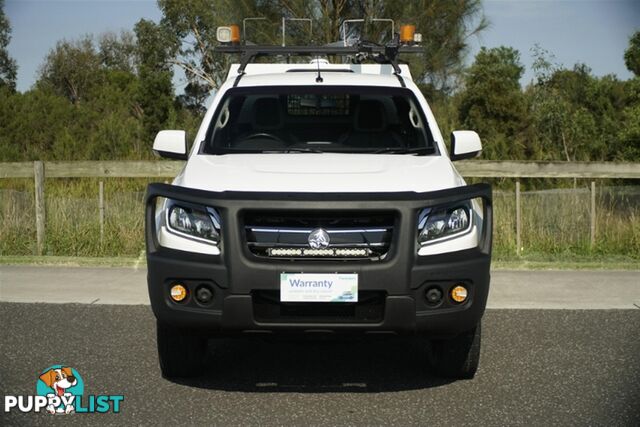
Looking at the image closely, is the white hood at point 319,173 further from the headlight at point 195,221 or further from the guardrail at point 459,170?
the guardrail at point 459,170

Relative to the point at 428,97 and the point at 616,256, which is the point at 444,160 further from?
the point at 428,97

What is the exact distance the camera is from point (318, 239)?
5000 mm

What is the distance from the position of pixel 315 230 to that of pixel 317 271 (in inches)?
9.4

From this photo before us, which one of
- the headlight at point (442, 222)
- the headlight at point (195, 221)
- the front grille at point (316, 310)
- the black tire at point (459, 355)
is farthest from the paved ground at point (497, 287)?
the front grille at point (316, 310)

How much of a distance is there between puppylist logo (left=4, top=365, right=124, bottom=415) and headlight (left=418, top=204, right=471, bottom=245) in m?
1.83

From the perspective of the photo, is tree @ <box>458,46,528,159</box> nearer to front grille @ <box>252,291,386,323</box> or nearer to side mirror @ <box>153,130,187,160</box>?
side mirror @ <box>153,130,187,160</box>

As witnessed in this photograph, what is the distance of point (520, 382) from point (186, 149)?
2.54m

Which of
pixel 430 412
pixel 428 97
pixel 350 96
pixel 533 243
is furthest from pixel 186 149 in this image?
pixel 428 97

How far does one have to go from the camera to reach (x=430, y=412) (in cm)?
505

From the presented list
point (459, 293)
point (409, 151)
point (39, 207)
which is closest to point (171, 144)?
point (409, 151)

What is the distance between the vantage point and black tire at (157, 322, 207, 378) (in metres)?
5.51

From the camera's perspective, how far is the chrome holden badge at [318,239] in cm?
499

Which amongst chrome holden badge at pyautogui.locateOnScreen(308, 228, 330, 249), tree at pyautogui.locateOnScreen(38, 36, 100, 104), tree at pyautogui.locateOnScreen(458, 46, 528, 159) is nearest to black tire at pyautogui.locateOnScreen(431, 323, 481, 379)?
chrome holden badge at pyautogui.locateOnScreen(308, 228, 330, 249)

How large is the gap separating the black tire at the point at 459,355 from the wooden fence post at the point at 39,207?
662cm
